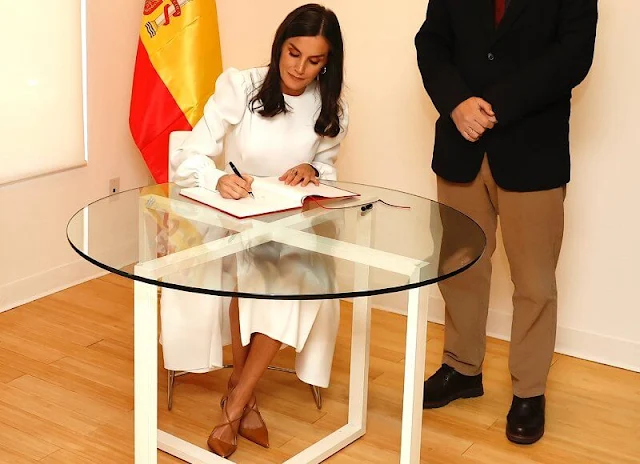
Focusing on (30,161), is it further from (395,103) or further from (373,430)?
(373,430)

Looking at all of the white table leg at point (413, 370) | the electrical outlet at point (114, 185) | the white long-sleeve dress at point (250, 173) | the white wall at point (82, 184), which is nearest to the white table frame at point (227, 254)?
the white table leg at point (413, 370)

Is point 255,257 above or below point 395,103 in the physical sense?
below

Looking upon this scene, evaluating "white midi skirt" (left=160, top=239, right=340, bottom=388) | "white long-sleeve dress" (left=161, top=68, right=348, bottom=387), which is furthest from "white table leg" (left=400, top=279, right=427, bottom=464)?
"white long-sleeve dress" (left=161, top=68, right=348, bottom=387)

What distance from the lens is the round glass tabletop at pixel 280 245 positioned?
2117 millimetres

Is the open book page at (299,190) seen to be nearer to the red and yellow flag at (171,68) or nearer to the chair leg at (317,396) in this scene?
the chair leg at (317,396)

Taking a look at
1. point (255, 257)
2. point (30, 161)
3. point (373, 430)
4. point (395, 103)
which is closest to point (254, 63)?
point (395, 103)

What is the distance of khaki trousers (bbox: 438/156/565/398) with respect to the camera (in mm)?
2967

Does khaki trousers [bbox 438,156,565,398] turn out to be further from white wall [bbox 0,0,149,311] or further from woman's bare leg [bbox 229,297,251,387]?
white wall [bbox 0,0,149,311]

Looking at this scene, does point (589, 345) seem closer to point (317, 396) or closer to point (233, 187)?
point (317, 396)

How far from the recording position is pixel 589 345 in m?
3.66

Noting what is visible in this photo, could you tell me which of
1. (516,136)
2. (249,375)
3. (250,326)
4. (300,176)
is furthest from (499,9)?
(249,375)

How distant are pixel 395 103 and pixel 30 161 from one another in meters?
1.49

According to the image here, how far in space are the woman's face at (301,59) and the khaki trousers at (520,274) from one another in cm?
58

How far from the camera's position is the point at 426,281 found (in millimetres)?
2174
